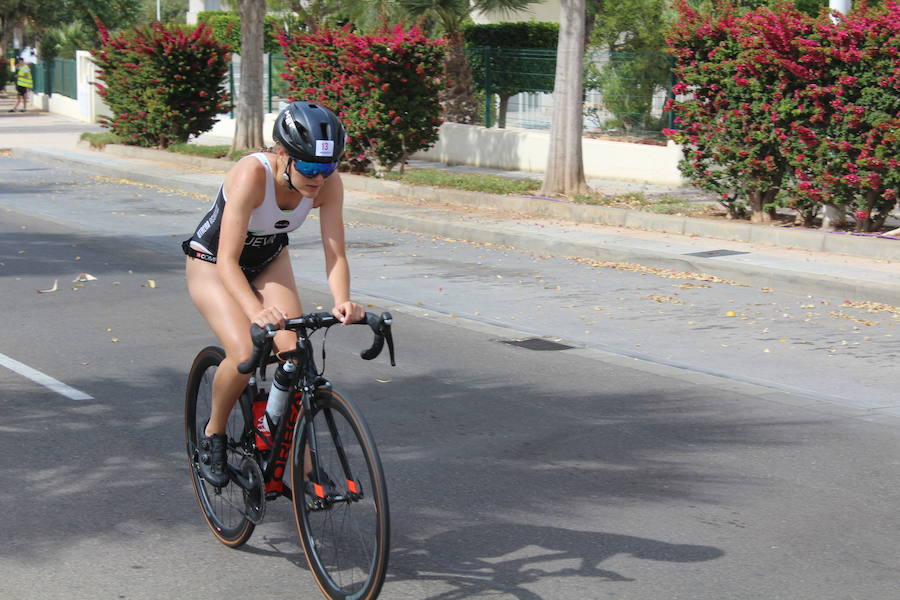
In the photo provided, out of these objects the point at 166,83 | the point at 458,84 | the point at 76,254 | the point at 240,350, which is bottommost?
the point at 76,254

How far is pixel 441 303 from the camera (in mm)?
10836

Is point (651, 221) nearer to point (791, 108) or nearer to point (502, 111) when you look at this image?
point (791, 108)

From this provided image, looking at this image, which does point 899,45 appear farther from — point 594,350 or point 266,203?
point 266,203

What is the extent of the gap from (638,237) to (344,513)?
10625 mm

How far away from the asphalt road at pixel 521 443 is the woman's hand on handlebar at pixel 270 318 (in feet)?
3.42

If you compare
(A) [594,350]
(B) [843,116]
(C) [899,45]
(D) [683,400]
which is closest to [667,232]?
(B) [843,116]

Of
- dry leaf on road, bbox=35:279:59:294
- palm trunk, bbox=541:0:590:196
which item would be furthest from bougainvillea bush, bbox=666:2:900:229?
dry leaf on road, bbox=35:279:59:294

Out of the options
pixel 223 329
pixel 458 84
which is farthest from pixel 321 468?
pixel 458 84

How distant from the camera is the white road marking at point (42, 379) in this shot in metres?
7.48

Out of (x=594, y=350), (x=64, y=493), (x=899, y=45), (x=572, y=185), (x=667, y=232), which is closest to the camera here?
(x=64, y=493)

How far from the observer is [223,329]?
4.63 m

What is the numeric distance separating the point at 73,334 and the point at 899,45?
874 cm

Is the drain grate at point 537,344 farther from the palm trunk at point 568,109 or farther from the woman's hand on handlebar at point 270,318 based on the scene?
the palm trunk at point 568,109

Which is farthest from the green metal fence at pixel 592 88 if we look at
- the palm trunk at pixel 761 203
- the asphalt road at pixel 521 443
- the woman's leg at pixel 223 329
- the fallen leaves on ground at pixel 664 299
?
the woman's leg at pixel 223 329
